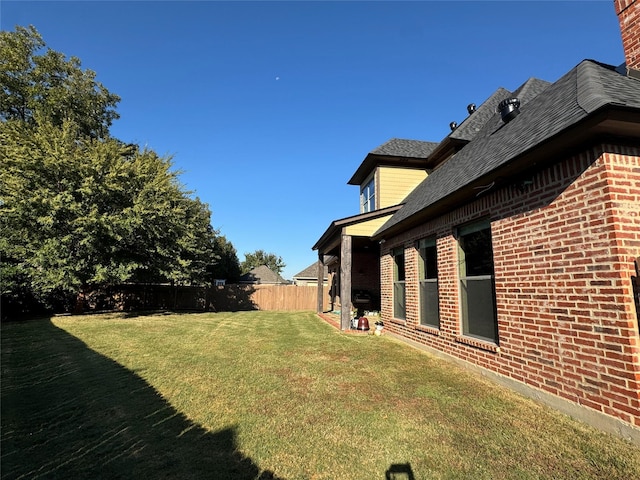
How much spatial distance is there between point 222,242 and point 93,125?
2030 centimetres

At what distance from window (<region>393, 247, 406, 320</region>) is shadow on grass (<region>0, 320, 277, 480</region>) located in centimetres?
652

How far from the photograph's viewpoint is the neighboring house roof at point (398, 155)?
495 inches

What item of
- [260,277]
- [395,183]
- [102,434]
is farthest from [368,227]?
[260,277]

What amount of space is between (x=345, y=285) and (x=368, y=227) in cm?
218

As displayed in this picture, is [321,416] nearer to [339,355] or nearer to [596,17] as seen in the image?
[339,355]

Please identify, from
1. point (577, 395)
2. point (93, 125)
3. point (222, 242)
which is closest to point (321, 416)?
point (577, 395)

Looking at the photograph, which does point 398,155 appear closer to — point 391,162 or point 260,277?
point 391,162

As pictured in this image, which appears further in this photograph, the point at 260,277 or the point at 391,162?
the point at 260,277

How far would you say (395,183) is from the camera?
12797 millimetres

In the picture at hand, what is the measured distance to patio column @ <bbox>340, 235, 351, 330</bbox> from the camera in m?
10.2

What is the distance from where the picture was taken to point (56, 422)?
3.62m

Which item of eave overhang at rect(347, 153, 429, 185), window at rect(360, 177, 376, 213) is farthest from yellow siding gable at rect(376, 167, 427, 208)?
window at rect(360, 177, 376, 213)

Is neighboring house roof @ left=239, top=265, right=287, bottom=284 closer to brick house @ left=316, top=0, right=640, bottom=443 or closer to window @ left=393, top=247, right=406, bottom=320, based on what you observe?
window @ left=393, top=247, right=406, bottom=320

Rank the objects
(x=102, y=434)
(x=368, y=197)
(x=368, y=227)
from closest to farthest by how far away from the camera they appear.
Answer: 1. (x=102, y=434)
2. (x=368, y=227)
3. (x=368, y=197)
